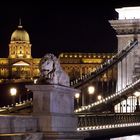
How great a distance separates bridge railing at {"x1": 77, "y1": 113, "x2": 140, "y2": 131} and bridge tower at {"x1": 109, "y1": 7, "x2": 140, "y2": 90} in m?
14.8

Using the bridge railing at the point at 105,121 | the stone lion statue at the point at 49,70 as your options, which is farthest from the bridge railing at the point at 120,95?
the stone lion statue at the point at 49,70

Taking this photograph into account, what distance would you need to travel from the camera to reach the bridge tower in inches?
2146

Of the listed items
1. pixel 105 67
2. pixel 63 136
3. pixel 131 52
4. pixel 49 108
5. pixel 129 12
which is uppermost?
pixel 129 12

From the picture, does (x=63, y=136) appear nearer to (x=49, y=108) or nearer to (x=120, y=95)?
(x=49, y=108)

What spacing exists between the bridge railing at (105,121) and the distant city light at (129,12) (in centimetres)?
1837

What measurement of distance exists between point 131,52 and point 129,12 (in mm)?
5311

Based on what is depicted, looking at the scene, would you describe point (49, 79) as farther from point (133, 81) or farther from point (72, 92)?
point (133, 81)

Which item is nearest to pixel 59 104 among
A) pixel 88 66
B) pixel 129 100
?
pixel 129 100

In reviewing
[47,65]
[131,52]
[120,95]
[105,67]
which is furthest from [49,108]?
[131,52]

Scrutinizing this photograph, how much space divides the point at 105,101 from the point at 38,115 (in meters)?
24.3

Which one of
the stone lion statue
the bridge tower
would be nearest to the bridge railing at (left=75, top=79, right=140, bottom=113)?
the bridge tower

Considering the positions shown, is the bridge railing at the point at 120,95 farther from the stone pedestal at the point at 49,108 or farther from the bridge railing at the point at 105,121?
the stone pedestal at the point at 49,108

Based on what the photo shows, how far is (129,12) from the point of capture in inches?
2286

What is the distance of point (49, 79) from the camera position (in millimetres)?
23719
